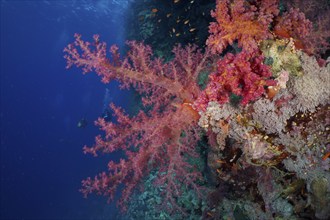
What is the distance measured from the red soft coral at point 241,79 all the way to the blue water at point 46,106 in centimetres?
1285

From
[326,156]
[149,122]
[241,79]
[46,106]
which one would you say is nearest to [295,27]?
[241,79]

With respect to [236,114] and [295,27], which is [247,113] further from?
[295,27]

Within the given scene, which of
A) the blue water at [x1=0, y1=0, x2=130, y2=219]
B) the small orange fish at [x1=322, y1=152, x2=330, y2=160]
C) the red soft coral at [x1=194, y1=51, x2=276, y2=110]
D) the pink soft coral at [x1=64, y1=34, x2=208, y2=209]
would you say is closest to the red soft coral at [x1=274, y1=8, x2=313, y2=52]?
the red soft coral at [x1=194, y1=51, x2=276, y2=110]

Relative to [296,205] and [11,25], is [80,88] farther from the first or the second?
[296,205]

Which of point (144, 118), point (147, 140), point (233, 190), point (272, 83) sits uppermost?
point (144, 118)

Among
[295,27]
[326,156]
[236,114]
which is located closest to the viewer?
[326,156]

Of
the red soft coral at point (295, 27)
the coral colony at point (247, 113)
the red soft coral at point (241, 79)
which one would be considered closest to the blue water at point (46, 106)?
the coral colony at point (247, 113)

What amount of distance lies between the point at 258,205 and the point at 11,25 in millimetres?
40745

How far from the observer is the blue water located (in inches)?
1259

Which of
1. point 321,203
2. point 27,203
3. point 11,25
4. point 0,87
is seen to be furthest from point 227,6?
point 0,87

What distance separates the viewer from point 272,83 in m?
→ 2.86

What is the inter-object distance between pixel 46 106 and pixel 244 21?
301 feet

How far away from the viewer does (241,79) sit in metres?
2.97

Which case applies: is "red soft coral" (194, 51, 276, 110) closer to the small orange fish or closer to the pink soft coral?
the pink soft coral
